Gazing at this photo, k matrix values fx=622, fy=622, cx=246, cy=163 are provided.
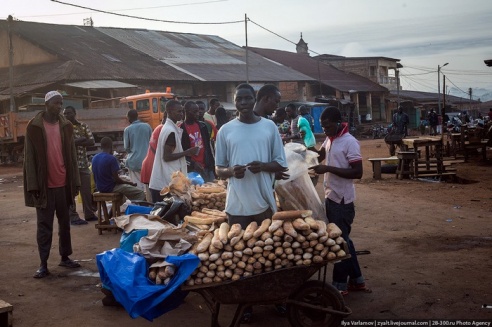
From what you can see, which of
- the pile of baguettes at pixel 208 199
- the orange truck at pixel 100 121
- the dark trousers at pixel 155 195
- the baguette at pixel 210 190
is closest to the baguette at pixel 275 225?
the pile of baguettes at pixel 208 199

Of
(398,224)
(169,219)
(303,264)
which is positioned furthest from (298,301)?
(398,224)

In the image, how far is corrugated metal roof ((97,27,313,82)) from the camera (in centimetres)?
3741

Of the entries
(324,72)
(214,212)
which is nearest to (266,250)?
(214,212)

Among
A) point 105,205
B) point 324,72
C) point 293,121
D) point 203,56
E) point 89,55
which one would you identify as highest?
point 203,56

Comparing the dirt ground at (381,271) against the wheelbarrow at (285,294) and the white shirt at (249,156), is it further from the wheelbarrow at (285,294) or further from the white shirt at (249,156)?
the white shirt at (249,156)

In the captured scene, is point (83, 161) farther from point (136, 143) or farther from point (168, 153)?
point (168, 153)

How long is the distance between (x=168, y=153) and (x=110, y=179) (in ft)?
6.84

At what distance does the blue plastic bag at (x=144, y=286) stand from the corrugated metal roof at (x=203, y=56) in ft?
100

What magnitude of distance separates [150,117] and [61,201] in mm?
17521

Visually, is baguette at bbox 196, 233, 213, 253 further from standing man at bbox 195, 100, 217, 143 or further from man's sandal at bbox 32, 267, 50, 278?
standing man at bbox 195, 100, 217, 143

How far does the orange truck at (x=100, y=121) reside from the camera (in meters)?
23.2

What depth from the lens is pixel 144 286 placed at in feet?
15.2

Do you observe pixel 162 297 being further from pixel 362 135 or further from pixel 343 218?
pixel 362 135

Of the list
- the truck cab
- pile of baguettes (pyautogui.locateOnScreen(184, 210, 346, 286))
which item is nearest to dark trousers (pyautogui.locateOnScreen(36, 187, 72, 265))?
pile of baguettes (pyautogui.locateOnScreen(184, 210, 346, 286))
